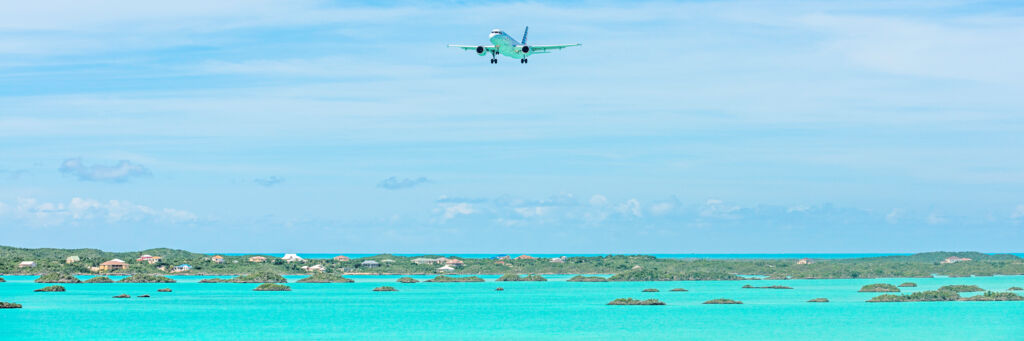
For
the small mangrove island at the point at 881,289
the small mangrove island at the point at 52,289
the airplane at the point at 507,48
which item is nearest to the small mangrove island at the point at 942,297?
the small mangrove island at the point at 881,289

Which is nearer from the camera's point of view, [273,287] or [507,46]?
[507,46]

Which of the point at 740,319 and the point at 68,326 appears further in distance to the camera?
the point at 740,319

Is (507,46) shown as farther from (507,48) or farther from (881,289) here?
(881,289)

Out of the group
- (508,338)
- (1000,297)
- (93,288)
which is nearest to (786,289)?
(1000,297)

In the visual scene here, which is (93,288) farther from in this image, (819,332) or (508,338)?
(819,332)

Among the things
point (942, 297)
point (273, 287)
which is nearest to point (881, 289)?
point (942, 297)

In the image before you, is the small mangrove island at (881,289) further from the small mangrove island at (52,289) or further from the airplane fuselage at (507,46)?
the small mangrove island at (52,289)

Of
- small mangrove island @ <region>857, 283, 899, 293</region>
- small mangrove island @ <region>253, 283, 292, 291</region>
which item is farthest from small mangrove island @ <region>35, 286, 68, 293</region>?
small mangrove island @ <region>857, 283, 899, 293</region>

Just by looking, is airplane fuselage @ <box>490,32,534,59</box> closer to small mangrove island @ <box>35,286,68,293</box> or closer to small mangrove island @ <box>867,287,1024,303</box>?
small mangrove island @ <box>867,287,1024,303</box>
